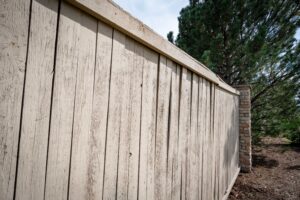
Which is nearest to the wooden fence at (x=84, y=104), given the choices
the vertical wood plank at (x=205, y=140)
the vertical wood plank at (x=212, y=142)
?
the vertical wood plank at (x=205, y=140)

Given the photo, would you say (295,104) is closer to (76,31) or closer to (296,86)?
(296,86)

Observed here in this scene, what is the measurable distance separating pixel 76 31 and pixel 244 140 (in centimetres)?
521

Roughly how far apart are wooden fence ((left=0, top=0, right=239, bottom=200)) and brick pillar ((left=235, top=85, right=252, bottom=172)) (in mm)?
4116

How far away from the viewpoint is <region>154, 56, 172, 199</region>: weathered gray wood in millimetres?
1296

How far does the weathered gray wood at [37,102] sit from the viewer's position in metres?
0.62

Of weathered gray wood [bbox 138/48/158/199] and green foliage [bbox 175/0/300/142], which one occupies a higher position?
green foliage [bbox 175/0/300/142]

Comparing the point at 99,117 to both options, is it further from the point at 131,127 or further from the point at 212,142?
the point at 212,142

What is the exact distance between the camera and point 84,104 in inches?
31.4

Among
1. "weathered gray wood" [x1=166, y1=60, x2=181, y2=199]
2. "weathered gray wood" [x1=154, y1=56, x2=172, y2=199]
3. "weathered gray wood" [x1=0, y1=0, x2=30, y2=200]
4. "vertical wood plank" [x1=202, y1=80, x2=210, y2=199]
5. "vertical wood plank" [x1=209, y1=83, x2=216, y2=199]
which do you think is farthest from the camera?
"vertical wood plank" [x1=209, y1=83, x2=216, y2=199]

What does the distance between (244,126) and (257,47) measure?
1983 millimetres

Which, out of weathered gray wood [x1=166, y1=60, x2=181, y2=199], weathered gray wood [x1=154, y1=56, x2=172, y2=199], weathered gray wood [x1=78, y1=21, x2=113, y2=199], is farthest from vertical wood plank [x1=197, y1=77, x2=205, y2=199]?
weathered gray wood [x1=78, y1=21, x2=113, y2=199]

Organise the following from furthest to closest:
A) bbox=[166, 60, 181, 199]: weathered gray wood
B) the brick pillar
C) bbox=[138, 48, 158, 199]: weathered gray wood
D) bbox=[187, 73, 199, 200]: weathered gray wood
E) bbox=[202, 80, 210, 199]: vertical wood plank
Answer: the brick pillar
bbox=[202, 80, 210, 199]: vertical wood plank
bbox=[187, 73, 199, 200]: weathered gray wood
bbox=[166, 60, 181, 199]: weathered gray wood
bbox=[138, 48, 158, 199]: weathered gray wood

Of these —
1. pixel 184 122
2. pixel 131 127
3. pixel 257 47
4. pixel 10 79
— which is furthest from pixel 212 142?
pixel 257 47

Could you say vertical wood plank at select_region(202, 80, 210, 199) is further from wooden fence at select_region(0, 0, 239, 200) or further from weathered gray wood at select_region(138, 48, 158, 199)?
weathered gray wood at select_region(138, 48, 158, 199)
